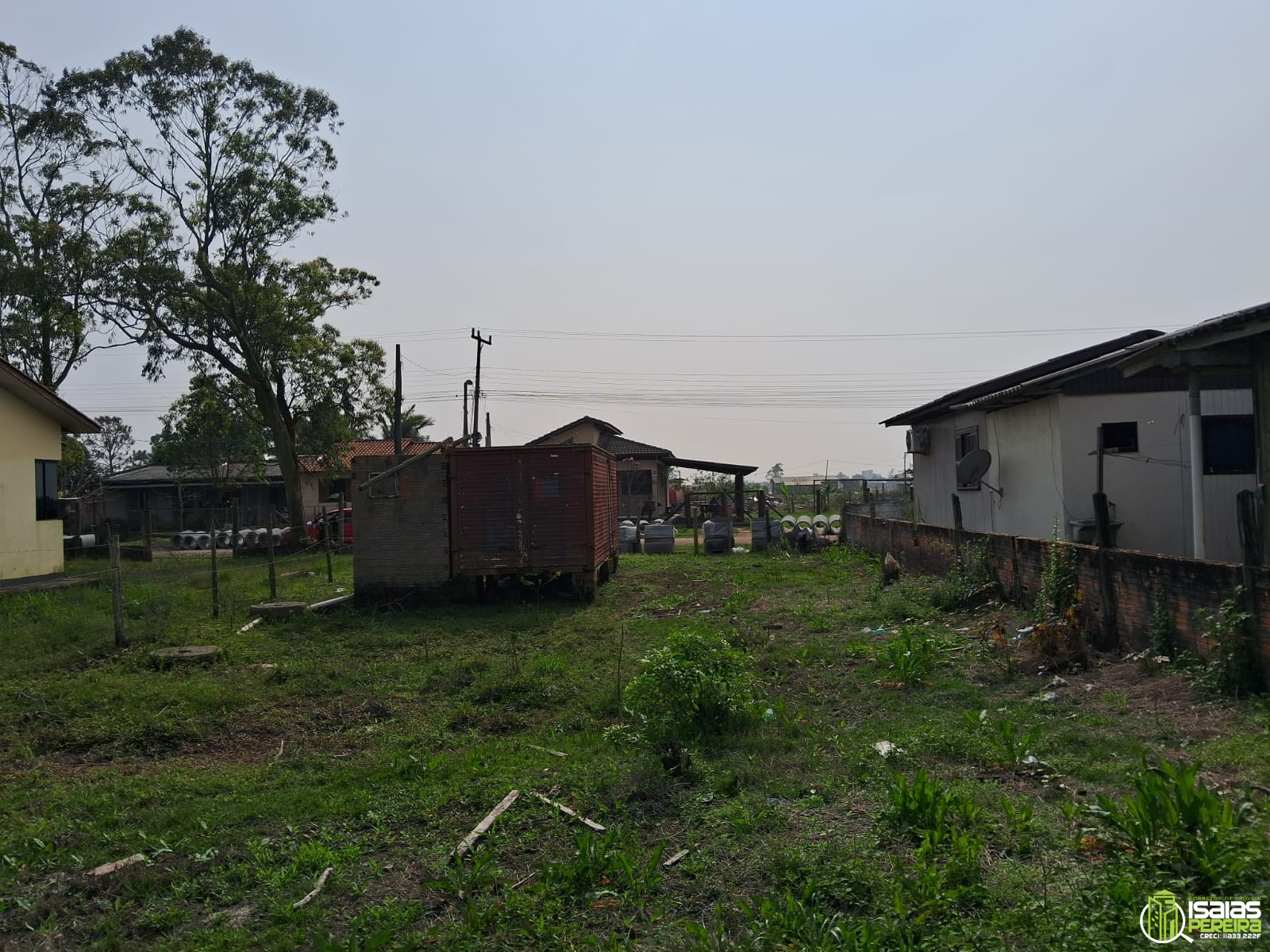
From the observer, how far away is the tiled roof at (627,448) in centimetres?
3783

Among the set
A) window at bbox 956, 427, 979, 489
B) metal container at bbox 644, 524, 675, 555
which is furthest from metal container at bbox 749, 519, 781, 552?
window at bbox 956, 427, 979, 489

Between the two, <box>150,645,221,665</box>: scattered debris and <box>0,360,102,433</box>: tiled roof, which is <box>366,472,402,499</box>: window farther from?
<box>0,360,102,433</box>: tiled roof

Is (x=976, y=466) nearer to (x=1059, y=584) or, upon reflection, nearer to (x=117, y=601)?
(x=1059, y=584)

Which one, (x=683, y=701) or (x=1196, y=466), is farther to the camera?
(x=1196, y=466)

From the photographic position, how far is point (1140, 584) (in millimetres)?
7539

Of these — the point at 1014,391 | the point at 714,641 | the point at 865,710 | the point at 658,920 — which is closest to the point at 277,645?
the point at 714,641

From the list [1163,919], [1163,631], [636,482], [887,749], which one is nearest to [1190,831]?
[1163,919]

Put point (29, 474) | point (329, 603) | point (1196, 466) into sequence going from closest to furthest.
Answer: point (1196, 466) → point (329, 603) → point (29, 474)

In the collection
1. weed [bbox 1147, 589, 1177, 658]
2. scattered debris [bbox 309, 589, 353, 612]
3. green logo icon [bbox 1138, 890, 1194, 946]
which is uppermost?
weed [bbox 1147, 589, 1177, 658]

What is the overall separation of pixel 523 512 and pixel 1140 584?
8592 millimetres

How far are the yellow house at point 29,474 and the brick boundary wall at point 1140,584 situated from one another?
16.8 m

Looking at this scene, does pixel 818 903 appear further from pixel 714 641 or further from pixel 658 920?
pixel 714 641

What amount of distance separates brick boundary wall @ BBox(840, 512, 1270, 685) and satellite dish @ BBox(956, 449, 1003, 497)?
168 inches

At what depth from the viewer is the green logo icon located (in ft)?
10.1
